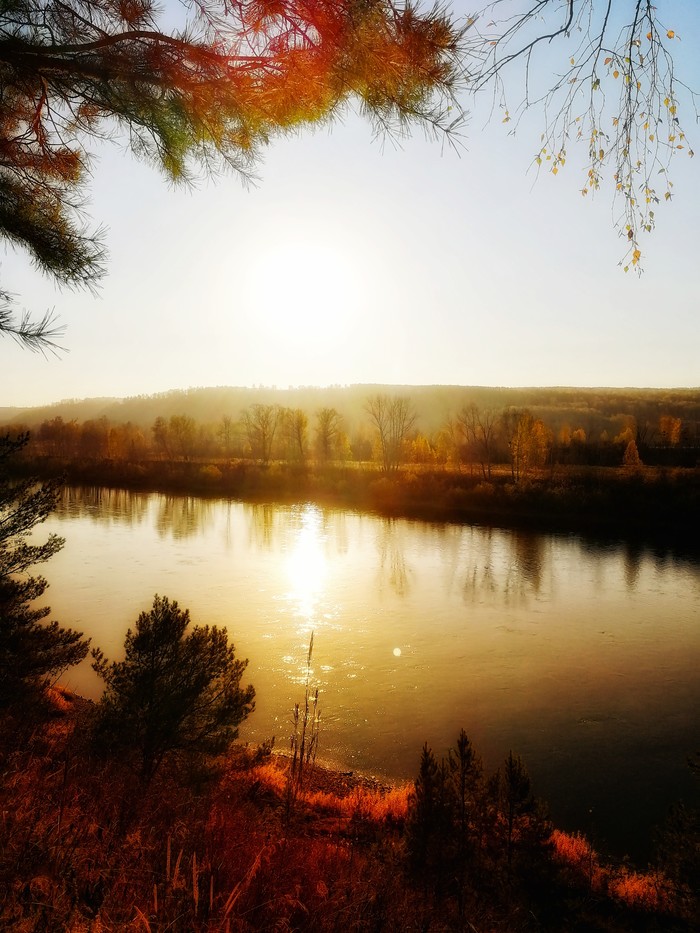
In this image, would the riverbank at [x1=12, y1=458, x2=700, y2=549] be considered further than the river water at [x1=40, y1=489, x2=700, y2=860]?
Yes

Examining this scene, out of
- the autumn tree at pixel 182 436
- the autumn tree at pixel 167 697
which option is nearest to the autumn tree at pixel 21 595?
the autumn tree at pixel 167 697

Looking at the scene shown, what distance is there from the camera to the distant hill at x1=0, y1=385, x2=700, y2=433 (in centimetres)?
9756

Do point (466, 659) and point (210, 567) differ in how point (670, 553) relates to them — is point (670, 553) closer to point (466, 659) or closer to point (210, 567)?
point (466, 659)

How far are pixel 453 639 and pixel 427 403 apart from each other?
10859cm

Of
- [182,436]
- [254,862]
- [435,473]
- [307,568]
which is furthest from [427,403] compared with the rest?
[254,862]

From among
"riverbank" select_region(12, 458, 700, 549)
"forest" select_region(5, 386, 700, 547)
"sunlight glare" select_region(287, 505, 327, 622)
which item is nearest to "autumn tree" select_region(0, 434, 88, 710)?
"forest" select_region(5, 386, 700, 547)

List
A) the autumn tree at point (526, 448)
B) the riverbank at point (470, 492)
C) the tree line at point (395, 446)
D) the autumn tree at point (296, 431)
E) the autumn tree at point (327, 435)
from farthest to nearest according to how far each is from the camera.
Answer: the autumn tree at point (327, 435) < the autumn tree at point (296, 431) < the tree line at point (395, 446) < the autumn tree at point (526, 448) < the riverbank at point (470, 492)

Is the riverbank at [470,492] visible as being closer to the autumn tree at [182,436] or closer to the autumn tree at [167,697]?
the autumn tree at [167,697]

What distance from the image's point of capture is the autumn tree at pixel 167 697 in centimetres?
459

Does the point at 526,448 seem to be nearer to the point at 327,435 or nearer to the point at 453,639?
the point at 327,435

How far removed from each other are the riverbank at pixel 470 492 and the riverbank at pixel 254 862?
18274 mm

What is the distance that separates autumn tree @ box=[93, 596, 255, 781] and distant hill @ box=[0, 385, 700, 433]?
79986mm

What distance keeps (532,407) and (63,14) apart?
362ft

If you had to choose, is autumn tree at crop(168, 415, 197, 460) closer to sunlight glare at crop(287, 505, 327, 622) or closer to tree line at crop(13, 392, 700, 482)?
tree line at crop(13, 392, 700, 482)
